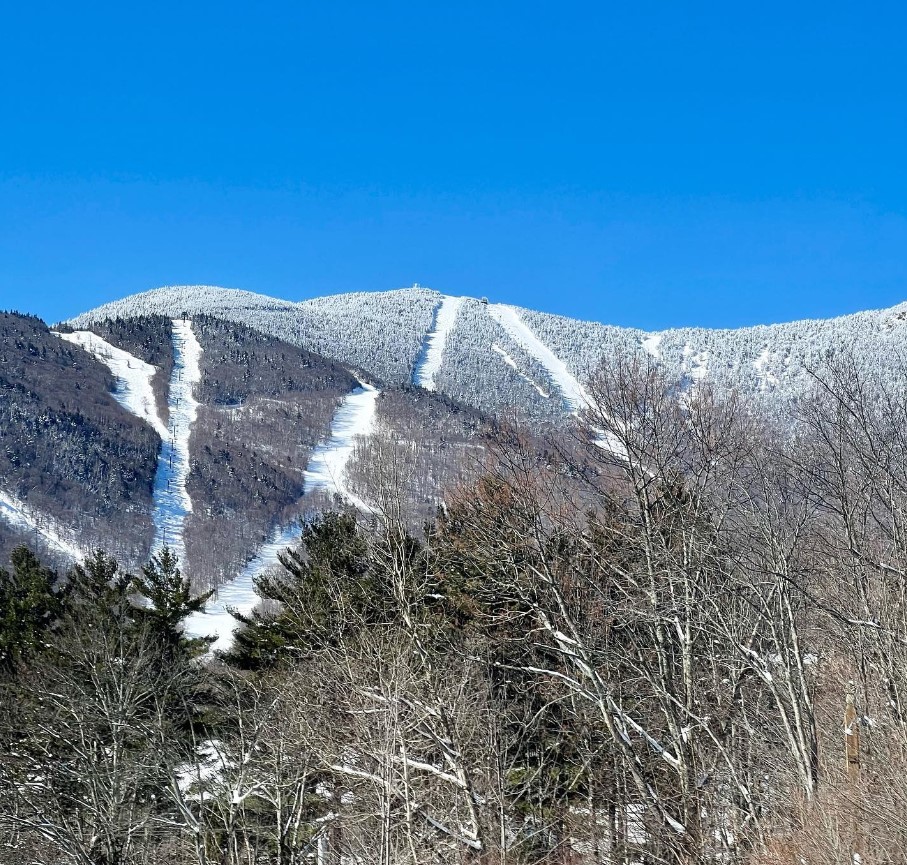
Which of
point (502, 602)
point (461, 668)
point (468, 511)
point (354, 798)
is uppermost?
point (468, 511)

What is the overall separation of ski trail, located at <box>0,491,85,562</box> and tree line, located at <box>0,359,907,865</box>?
524 ft

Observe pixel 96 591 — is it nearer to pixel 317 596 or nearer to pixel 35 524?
pixel 317 596

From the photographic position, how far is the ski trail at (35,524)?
172550 mm

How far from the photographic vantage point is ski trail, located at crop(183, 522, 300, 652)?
11605cm

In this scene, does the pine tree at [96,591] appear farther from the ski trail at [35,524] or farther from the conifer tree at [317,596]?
the ski trail at [35,524]

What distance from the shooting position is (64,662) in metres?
24.2

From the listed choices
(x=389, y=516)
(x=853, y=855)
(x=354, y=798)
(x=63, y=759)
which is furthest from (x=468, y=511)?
(x=63, y=759)

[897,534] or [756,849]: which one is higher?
[897,534]

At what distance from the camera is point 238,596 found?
475ft

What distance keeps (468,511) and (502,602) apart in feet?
→ 8.69

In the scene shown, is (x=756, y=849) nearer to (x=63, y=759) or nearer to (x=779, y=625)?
(x=779, y=625)

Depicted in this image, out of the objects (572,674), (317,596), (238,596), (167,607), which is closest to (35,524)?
(238,596)

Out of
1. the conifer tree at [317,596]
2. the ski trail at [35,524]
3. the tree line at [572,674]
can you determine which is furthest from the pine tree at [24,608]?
the ski trail at [35,524]

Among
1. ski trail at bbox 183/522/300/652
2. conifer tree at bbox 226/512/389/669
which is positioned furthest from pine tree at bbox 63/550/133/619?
ski trail at bbox 183/522/300/652
